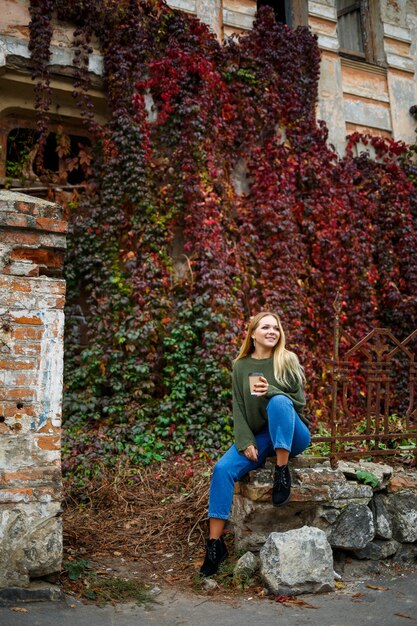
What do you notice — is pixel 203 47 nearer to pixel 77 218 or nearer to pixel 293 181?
pixel 293 181

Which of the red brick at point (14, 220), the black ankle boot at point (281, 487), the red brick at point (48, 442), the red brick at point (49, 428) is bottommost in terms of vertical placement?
the black ankle boot at point (281, 487)

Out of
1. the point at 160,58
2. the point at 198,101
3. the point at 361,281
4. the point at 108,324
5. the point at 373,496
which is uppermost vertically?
the point at 160,58

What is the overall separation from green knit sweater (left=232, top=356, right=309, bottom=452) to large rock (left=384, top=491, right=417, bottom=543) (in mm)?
952

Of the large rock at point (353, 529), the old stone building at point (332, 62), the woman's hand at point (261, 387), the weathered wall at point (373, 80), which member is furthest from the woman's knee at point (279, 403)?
the weathered wall at point (373, 80)

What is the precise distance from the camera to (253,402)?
13.2 feet

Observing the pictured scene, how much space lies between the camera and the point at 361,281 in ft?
26.7

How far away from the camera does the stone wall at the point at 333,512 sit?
3982 mm

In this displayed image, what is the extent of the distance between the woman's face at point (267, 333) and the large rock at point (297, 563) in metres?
1.22

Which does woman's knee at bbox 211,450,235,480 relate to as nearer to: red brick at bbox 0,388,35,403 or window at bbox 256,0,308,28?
red brick at bbox 0,388,35,403

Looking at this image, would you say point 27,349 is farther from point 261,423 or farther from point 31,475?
point 261,423

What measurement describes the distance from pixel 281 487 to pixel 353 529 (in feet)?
2.19

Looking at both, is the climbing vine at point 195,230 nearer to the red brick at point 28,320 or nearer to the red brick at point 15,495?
the red brick at point 15,495

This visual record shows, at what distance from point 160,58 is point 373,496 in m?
5.73

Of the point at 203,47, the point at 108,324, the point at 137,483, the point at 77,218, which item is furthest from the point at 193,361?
the point at 203,47
